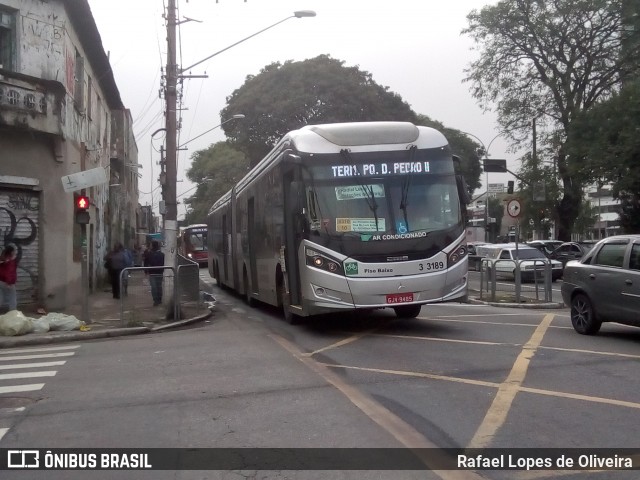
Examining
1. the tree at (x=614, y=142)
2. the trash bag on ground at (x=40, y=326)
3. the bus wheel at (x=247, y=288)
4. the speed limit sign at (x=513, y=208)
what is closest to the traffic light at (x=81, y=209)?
the trash bag on ground at (x=40, y=326)

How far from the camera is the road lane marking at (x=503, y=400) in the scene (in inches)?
250

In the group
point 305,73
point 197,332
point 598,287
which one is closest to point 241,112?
point 305,73

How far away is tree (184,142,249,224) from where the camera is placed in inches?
2594

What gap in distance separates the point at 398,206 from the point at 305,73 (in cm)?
3560

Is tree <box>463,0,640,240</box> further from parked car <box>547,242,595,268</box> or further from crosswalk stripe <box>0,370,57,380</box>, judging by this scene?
crosswalk stripe <box>0,370,57,380</box>

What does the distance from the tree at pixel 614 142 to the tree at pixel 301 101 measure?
15364 mm

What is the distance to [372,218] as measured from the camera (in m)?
12.2

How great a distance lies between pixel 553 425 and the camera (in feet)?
21.8

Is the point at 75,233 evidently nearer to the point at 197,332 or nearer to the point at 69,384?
the point at 197,332

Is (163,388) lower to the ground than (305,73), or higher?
lower

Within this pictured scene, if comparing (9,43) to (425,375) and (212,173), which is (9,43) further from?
(212,173)

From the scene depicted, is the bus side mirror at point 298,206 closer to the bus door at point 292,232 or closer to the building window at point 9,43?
the bus door at point 292,232

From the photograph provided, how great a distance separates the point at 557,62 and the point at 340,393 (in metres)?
36.2

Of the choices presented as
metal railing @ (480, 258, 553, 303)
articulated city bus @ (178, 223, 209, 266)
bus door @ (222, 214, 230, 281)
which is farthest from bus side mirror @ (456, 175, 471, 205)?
articulated city bus @ (178, 223, 209, 266)
